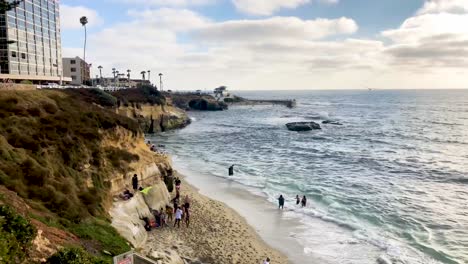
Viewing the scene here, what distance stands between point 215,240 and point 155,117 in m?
64.7

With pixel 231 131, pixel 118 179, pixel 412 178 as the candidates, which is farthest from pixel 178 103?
pixel 118 179

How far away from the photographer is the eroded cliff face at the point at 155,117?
75750 millimetres

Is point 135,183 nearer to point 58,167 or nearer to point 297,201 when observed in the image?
point 58,167

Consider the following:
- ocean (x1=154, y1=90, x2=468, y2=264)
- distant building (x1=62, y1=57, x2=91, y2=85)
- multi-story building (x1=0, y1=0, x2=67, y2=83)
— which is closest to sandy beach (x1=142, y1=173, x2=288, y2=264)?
ocean (x1=154, y1=90, x2=468, y2=264)

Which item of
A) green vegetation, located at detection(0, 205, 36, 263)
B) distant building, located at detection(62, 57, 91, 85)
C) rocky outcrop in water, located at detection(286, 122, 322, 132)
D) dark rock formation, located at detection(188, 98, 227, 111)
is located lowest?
rocky outcrop in water, located at detection(286, 122, 322, 132)

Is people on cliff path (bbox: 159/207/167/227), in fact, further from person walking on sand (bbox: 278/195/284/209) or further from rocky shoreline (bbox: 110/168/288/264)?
person walking on sand (bbox: 278/195/284/209)

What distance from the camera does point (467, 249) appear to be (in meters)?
24.9

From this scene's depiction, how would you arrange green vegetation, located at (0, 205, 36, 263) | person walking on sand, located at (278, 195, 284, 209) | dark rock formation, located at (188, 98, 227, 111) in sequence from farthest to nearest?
1. dark rock formation, located at (188, 98, 227, 111)
2. person walking on sand, located at (278, 195, 284, 209)
3. green vegetation, located at (0, 205, 36, 263)

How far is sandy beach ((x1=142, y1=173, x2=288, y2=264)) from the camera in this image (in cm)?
2208

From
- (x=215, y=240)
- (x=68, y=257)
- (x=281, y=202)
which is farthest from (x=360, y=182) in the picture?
(x=68, y=257)

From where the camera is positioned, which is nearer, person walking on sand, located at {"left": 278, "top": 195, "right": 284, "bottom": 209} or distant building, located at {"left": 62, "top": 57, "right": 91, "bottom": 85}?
person walking on sand, located at {"left": 278, "top": 195, "right": 284, "bottom": 209}

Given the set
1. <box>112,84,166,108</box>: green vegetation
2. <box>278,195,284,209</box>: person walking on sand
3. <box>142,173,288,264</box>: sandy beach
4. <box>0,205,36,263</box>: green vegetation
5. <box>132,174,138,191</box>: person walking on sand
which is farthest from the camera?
<box>112,84,166,108</box>: green vegetation

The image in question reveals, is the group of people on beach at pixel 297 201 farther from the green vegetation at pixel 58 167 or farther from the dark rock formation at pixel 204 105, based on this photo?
the dark rock formation at pixel 204 105

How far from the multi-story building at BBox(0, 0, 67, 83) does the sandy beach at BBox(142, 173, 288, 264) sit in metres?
45.5
